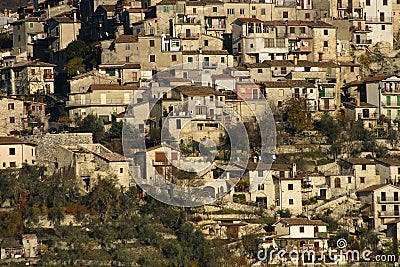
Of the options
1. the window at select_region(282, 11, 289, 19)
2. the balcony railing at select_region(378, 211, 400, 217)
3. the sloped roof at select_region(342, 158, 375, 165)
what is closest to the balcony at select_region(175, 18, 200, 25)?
the window at select_region(282, 11, 289, 19)

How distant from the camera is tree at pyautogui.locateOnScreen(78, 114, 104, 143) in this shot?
63344 millimetres

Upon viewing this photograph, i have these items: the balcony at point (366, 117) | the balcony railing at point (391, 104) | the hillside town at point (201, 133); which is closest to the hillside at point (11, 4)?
the hillside town at point (201, 133)

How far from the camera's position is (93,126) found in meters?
63.8

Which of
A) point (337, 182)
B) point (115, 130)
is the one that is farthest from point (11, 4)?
point (337, 182)

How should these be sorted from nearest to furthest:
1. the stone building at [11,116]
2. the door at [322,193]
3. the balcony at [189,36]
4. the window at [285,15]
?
1. the door at [322,193]
2. the stone building at [11,116]
3. the balcony at [189,36]
4. the window at [285,15]

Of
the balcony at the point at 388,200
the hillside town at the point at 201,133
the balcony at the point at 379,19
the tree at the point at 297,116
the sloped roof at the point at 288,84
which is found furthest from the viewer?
the balcony at the point at 379,19

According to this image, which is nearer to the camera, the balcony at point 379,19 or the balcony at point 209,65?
the balcony at point 209,65

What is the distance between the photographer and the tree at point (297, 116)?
65438 mm

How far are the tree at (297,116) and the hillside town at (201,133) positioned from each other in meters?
0.09

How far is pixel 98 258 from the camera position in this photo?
5366cm

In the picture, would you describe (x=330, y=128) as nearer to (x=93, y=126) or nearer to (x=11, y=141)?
(x=93, y=126)

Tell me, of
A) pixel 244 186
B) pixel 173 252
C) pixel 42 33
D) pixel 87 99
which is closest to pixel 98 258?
pixel 173 252

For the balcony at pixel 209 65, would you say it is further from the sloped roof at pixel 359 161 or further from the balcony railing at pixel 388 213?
the balcony railing at pixel 388 213

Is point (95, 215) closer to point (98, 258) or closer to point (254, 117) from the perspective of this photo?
point (98, 258)
